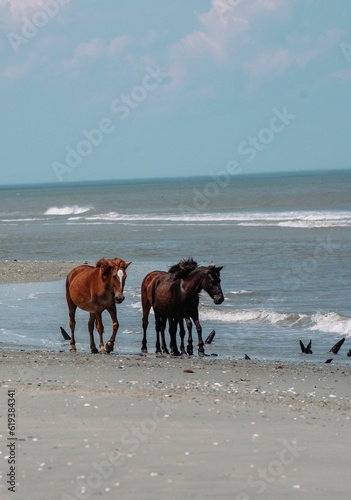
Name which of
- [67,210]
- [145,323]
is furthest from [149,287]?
[67,210]

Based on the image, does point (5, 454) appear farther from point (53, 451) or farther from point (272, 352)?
point (272, 352)

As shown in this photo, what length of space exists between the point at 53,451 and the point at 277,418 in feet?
7.43

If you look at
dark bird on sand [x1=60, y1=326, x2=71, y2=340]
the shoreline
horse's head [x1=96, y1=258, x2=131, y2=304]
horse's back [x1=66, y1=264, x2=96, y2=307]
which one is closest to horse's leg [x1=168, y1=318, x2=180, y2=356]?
horse's head [x1=96, y1=258, x2=131, y2=304]

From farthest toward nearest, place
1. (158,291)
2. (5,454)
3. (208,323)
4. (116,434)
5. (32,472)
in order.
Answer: (208,323) → (158,291) → (116,434) → (5,454) → (32,472)

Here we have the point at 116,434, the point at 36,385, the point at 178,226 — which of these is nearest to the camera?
the point at 116,434

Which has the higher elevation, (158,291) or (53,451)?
(158,291)

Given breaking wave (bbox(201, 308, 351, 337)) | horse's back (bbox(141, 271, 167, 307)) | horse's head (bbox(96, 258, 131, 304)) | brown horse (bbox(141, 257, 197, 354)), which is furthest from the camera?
breaking wave (bbox(201, 308, 351, 337))

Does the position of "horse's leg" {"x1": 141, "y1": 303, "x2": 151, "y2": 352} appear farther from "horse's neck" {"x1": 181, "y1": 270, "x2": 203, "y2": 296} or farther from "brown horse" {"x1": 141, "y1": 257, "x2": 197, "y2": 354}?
"horse's neck" {"x1": 181, "y1": 270, "x2": 203, "y2": 296}

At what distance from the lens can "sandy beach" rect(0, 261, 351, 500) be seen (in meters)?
6.52

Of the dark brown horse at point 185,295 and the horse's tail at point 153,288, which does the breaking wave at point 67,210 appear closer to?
the horse's tail at point 153,288

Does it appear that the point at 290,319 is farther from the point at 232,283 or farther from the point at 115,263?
the point at 232,283

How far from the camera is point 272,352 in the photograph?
48.4 ft

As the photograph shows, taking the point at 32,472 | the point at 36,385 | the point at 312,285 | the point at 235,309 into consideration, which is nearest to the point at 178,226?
the point at 312,285

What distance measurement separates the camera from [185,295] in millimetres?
14086
